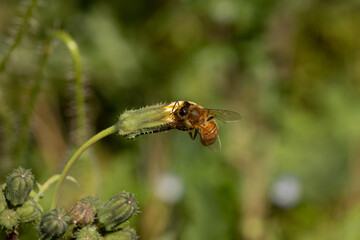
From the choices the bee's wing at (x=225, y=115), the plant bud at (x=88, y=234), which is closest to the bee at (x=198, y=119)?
the bee's wing at (x=225, y=115)

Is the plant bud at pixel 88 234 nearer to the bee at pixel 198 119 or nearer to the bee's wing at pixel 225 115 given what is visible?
the bee at pixel 198 119

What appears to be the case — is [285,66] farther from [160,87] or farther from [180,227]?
[180,227]

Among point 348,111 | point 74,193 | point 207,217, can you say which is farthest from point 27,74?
point 348,111

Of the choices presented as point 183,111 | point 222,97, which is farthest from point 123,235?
point 222,97

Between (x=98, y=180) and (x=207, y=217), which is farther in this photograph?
(x=207, y=217)

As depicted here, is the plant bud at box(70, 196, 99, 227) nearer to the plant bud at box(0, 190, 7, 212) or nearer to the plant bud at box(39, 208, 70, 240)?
the plant bud at box(39, 208, 70, 240)

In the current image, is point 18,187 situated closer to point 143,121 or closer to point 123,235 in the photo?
point 123,235

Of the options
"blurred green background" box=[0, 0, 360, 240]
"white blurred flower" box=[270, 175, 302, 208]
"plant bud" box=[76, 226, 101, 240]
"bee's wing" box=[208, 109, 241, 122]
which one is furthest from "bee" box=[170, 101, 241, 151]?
"white blurred flower" box=[270, 175, 302, 208]
